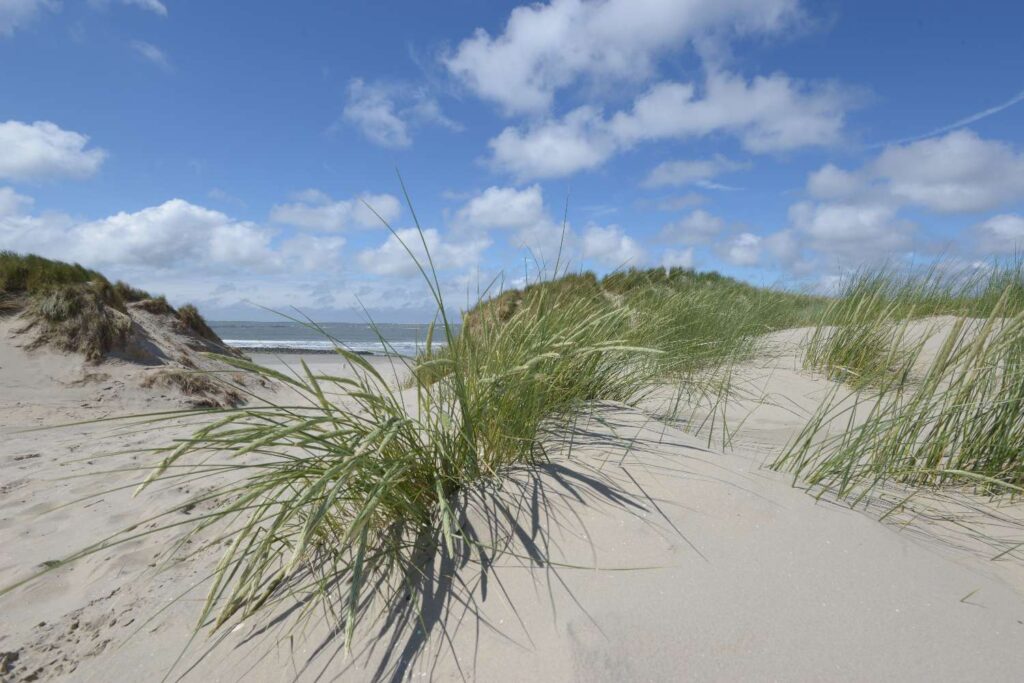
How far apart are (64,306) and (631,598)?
25.7ft

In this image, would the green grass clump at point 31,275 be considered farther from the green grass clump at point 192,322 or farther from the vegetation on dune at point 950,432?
the vegetation on dune at point 950,432

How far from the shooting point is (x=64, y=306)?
650cm

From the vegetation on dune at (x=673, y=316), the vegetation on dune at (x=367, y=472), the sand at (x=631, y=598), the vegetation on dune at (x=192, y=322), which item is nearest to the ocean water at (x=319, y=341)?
the vegetation on dune at (x=673, y=316)

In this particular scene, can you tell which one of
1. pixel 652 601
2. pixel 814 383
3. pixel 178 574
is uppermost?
pixel 814 383

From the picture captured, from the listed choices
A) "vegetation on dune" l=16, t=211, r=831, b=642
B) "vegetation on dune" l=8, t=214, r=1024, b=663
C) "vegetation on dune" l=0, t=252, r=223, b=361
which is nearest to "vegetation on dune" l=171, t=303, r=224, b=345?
"vegetation on dune" l=0, t=252, r=223, b=361

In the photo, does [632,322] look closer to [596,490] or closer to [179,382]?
[596,490]

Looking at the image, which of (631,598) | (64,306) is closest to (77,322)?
(64,306)

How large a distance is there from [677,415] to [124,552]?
275 cm

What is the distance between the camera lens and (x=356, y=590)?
1216 mm

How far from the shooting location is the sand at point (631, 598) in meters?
1.27

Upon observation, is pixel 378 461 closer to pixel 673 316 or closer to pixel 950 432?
pixel 950 432

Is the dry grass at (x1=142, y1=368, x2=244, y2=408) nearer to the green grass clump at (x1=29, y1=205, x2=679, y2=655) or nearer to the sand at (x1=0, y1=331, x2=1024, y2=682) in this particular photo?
the sand at (x1=0, y1=331, x2=1024, y2=682)

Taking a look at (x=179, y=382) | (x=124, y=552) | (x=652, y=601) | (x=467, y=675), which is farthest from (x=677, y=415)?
(x=179, y=382)

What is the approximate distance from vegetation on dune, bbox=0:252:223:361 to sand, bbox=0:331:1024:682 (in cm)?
517
